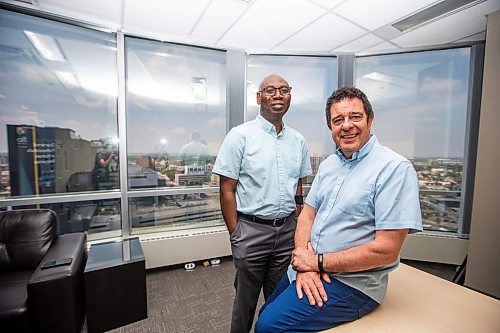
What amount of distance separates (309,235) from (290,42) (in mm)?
2445

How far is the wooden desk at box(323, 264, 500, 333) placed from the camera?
922 mm

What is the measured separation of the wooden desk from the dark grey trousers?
0.59 meters

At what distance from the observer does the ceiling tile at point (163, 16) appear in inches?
85.3

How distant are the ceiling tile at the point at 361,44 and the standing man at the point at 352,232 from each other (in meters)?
2.18

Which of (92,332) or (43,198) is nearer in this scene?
(92,332)

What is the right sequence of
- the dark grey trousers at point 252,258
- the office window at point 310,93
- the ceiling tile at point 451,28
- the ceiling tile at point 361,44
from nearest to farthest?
1. the dark grey trousers at point 252,258
2. the ceiling tile at point 451,28
3. the ceiling tile at point 361,44
4. the office window at point 310,93

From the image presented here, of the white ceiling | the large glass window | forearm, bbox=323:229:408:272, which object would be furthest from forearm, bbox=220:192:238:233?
the large glass window

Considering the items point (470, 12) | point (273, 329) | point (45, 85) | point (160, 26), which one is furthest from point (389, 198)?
point (45, 85)

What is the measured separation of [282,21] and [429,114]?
7.12ft

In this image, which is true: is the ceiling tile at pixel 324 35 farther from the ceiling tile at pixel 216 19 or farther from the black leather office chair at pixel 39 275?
the black leather office chair at pixel 39 275

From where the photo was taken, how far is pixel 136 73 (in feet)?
9.23

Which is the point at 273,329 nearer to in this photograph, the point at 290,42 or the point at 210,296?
the point at 210,296

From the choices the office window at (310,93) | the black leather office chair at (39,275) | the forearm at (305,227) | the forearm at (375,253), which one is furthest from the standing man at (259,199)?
the office window at (310,93)

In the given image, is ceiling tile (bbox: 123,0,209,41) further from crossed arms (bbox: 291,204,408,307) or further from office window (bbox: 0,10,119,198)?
crossed arms (bbox: 291,204,408,307)
